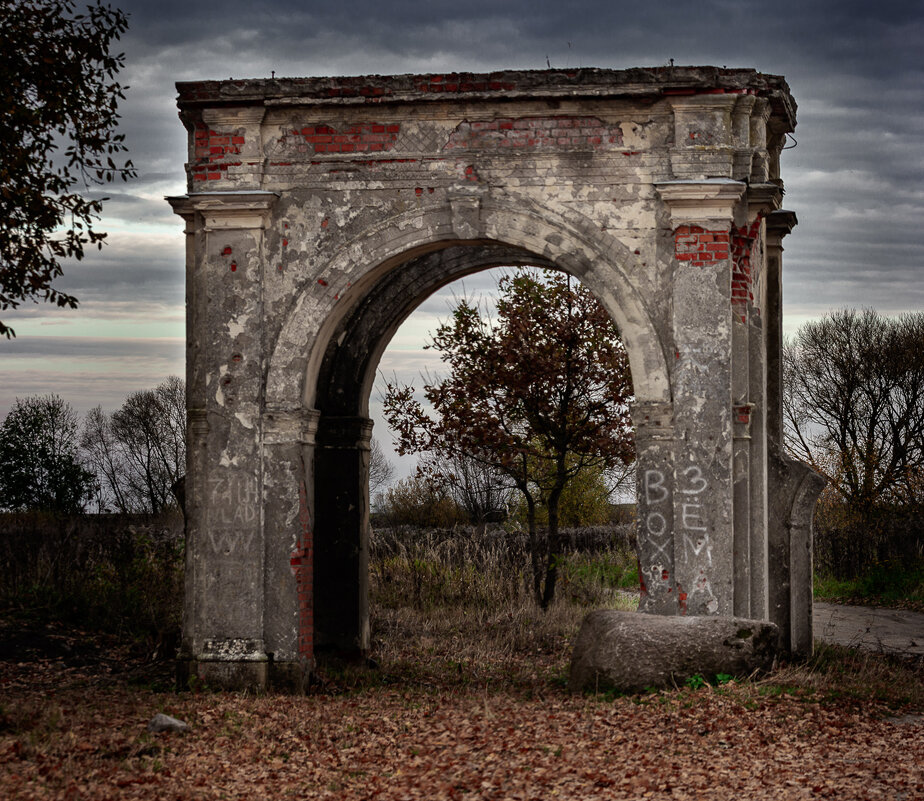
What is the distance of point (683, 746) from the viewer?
23.2 ft

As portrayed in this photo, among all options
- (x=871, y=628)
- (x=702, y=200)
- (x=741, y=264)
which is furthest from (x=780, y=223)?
(x=871, y=628)

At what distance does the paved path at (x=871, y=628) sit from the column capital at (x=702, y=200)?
5608 mm

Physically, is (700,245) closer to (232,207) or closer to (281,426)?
(281,426)

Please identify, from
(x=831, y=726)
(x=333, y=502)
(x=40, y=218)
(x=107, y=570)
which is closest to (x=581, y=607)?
(x=333, y=502)

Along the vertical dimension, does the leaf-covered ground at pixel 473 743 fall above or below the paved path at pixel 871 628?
above

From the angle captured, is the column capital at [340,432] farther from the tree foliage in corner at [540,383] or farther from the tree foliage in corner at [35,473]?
the tree foliage in corner at [35,473]

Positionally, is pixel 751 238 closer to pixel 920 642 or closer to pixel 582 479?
pixel 920 642

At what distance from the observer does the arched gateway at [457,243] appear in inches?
359

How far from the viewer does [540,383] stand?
46.0ft

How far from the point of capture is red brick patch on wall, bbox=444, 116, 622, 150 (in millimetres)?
9312

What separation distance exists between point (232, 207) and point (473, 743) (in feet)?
16.0

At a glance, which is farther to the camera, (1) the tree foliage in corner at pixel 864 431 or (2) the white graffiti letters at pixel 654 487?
(1) the tree foliage in corner at pixel 864 431

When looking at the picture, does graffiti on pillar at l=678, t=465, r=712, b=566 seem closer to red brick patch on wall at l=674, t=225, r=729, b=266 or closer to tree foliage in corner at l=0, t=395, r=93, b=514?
red brick patch on wall at l=674, t=225, r=729, b=266

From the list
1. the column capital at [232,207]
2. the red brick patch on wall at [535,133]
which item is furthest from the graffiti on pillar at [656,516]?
the column capital at [232,207]
